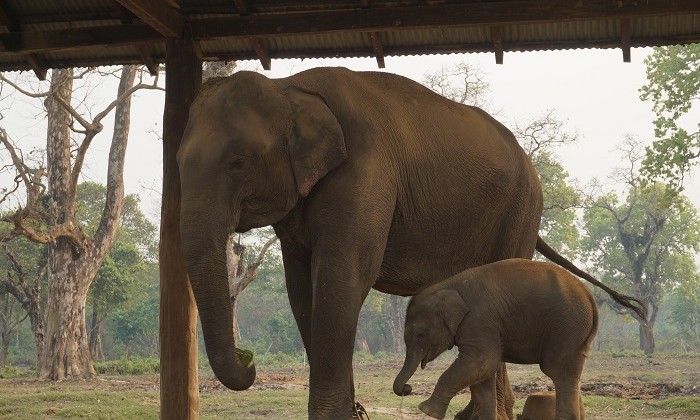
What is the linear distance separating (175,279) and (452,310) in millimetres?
2865

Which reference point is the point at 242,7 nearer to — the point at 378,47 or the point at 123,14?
the point at 123,14

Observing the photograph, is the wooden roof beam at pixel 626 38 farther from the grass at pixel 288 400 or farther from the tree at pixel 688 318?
the tree at pixel 688 318

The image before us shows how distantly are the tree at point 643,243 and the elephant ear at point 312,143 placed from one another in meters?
36.1

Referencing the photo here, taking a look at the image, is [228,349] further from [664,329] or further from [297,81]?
[664,329]

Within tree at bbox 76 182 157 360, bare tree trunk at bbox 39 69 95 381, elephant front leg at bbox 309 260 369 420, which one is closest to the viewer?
elephant front leg at bbox 309 260 369 420

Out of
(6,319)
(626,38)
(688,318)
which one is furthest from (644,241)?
(626,38)

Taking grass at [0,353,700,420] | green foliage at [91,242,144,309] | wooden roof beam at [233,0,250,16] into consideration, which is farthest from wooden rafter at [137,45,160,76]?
green foliage at [91,242,144,309]

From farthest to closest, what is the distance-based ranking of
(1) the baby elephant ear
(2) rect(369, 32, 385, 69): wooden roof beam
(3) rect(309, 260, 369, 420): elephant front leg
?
(2) rect(369, 32, 385, 69): wooden roof beam, (3) rect(309, 260, 369, 420): elephant front leg, (1) the baby elephant ear

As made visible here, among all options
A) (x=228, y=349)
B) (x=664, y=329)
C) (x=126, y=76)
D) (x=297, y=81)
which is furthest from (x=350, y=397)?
(x=664, y=329)

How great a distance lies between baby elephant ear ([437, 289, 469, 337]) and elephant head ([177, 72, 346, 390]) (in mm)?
1154

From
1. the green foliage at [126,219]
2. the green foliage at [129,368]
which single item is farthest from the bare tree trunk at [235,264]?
the green foliage at [126,219]

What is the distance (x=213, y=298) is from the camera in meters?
5.92

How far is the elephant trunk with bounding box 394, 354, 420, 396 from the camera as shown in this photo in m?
5.65

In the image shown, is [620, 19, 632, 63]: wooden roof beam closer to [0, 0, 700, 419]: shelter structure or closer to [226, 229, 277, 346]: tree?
[0, 0, 700, 419]: shelter structure
